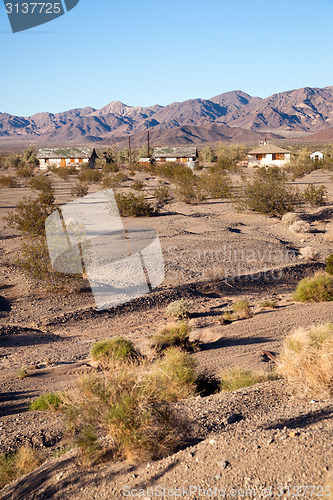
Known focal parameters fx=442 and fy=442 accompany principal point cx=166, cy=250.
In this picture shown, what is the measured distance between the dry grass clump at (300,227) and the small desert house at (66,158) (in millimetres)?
48712

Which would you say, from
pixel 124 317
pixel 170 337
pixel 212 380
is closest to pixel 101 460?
pixel 212 380

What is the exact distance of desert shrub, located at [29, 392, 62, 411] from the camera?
736cm

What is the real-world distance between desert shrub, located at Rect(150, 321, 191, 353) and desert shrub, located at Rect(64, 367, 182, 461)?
494 cm

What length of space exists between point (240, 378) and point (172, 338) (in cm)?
322

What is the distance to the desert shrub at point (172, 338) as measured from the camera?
10430 millimetres

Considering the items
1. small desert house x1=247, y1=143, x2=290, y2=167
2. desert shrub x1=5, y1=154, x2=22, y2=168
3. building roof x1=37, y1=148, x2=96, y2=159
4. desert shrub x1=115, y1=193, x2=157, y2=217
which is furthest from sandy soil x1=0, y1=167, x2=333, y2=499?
desert shrub x1=5, y1=154, x2=22, y2=168

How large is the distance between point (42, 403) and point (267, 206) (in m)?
23.8

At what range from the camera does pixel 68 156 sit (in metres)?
70.4

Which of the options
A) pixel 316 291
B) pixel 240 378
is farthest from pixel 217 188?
pixel 240 378

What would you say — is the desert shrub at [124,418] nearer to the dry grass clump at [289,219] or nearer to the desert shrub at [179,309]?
the desert shrub at [179,309]

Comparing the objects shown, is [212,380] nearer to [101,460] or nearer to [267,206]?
[101,460]

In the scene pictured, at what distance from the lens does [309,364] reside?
6.45 meters

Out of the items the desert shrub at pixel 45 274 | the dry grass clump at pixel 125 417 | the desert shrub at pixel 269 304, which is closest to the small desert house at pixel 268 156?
the desert shrub at pixel 269 304

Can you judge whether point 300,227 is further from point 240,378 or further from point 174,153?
point 174,153
